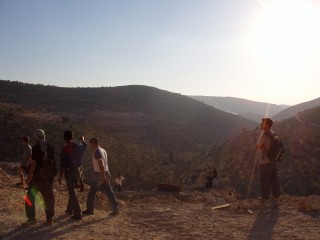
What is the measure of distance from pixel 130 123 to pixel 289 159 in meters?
32.4

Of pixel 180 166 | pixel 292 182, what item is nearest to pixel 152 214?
pixel 292 182

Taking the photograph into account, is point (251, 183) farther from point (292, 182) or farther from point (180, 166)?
point (180, 166)

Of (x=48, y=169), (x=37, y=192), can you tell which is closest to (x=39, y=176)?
(x=48, y=169)

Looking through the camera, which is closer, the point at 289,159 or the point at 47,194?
the point at 47,194

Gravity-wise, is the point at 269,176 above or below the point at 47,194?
above

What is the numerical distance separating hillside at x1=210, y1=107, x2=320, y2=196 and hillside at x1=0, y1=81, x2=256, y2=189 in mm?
2267

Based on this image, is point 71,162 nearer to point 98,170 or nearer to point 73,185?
point 73,185

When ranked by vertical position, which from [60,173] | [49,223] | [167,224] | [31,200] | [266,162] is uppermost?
[266,162]

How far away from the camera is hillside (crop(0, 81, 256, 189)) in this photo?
28.7 m

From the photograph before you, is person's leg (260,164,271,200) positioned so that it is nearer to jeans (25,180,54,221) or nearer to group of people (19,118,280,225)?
group of people (19,118,280,225)

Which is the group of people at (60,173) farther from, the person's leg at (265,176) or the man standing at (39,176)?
the person's leg at (265,176)

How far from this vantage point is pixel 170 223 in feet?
25.6

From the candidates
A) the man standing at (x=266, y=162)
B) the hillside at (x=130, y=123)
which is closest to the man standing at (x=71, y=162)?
the man standing at (x=266, y=162)

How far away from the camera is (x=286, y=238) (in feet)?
21.5
